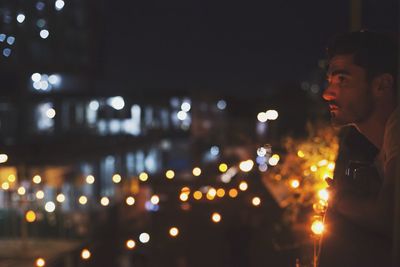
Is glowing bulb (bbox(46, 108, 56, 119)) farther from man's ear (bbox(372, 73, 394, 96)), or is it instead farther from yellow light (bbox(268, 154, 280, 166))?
man's ear (bbox(372, 73, 394, 96))

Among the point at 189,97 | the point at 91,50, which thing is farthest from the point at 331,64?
the point at 189,97

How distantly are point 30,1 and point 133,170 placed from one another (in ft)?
48.7

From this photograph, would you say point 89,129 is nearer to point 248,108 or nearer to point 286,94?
point 286,94

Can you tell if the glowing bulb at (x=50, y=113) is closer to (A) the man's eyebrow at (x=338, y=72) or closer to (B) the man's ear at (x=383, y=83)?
(A) the man's eyebrow at (x=338, y=72)

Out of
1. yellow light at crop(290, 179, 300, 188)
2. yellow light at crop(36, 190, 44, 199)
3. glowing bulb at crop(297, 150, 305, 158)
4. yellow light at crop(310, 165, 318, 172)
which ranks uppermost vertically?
glowing bulb at crop(297, 150, 305, 158)

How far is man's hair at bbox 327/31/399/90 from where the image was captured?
1707mm

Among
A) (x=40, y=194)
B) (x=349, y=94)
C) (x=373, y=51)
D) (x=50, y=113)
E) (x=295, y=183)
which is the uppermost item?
(x=50, y=113)

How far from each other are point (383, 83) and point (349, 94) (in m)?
0.09

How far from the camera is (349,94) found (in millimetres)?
1742

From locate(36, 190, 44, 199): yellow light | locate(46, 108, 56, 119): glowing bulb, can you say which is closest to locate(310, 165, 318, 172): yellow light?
locate(36, 190, 44, 199): yellow light

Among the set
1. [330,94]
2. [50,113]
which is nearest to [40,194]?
[330,94]

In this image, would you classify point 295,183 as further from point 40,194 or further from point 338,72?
point 40,194

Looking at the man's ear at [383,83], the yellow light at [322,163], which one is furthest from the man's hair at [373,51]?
the yellow light at [322,163]

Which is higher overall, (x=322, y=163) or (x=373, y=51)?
(x=373, y=51)
